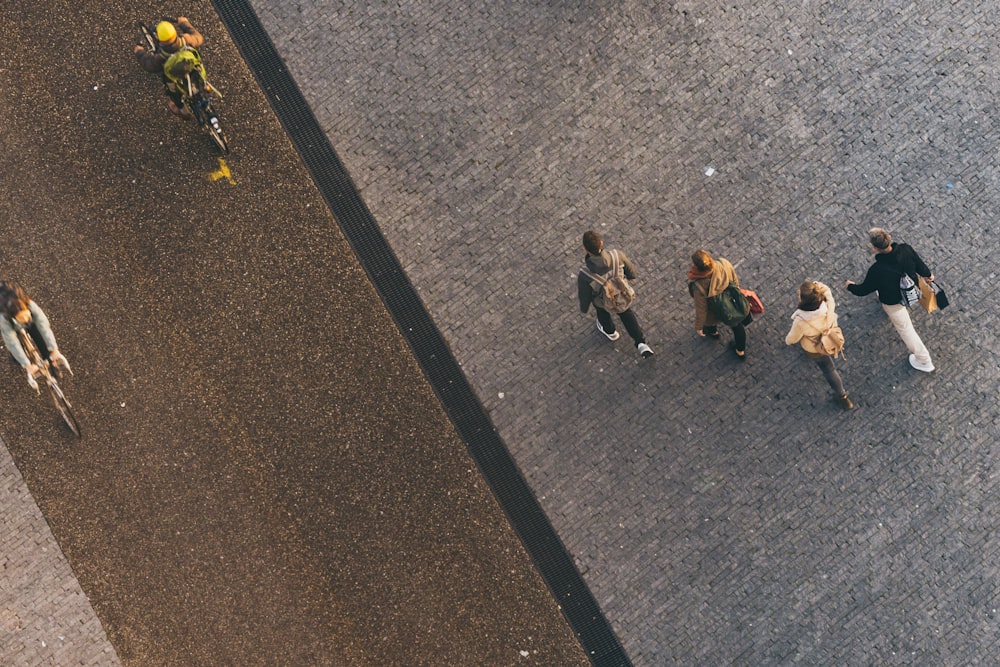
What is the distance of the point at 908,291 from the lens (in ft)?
25.4

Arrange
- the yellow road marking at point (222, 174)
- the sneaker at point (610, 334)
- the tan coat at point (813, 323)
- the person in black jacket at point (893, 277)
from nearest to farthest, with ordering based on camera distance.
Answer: the tan coat at point (813, 323) < the person in black jacket at point (893, 277) < the sneaker at point (610, 334) < the yellow road marking at point (222, 174)

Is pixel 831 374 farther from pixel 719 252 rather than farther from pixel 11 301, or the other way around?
pixel 11 301

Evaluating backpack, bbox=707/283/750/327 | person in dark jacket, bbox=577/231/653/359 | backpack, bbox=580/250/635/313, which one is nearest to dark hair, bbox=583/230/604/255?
person in dark jacket, bbox=577/231/653/359

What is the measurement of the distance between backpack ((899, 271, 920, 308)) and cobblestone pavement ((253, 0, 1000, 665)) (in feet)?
2.43

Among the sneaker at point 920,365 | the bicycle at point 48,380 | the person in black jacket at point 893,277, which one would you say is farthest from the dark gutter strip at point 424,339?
the sneaker at point 920,365

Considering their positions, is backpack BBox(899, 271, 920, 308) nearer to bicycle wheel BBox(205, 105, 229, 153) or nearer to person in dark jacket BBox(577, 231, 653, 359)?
person in dark jacket BBox(577, 231, 653, 359)

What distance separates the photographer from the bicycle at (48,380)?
7.81m

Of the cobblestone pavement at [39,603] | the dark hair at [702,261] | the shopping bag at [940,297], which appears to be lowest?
the cobblestone pavement at [39,603]

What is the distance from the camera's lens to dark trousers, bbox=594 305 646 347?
→ 26.4 feet

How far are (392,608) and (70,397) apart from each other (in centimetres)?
353

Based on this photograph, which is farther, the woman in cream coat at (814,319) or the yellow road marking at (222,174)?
the yellow road marking at (222,174)

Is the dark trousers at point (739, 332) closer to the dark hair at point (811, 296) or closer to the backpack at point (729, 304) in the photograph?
the backpack at point (729, 304)

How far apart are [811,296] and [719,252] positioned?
4.83 ft

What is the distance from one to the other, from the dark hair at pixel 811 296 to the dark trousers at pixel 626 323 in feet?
4.67
